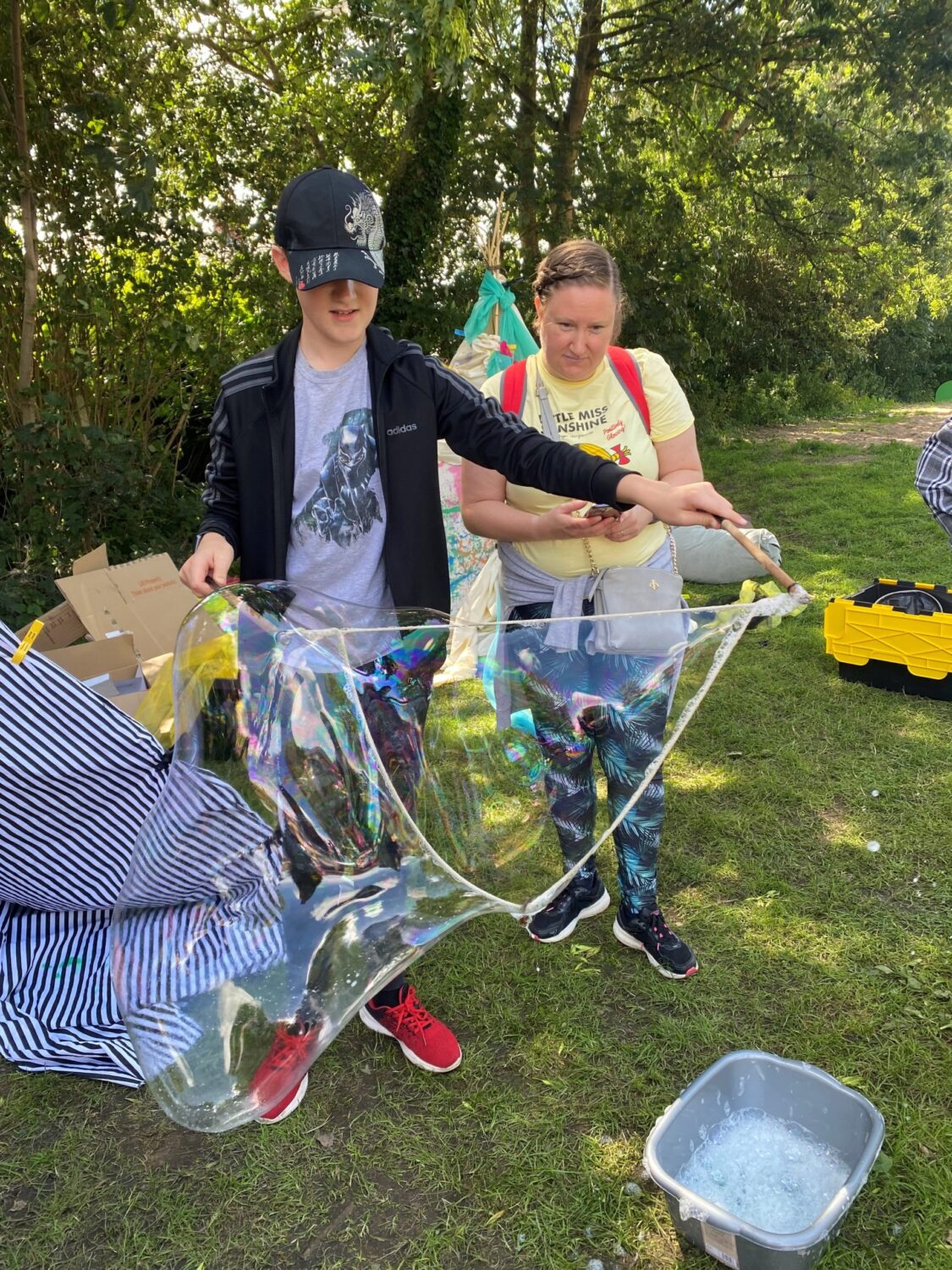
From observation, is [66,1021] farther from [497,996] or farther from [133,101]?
[133,101]

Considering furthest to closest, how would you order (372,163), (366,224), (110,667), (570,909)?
(372,163) → (110,667) → (570,909) → (366,224)

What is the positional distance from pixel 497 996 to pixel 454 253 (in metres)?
6.41

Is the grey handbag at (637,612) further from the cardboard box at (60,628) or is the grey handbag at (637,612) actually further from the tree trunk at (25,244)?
the tree trunk at (25,244)

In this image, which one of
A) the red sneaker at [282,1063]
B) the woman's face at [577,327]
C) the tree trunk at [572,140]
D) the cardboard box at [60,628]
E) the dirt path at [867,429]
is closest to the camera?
the red sneaker at [282,1063]

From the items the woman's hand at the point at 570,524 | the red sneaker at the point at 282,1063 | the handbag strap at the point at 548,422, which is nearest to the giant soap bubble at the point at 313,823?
the red sneaker at the point at 282,1063

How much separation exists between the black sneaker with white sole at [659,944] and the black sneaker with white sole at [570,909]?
147 millimetres

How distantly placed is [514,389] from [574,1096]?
1582 mm

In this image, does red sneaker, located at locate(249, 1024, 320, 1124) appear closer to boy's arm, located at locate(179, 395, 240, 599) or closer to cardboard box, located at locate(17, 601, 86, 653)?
boy's arm, located at locate(179, 395, 240, 599)

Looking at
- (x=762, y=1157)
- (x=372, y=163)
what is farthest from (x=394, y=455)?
(x=372, y=163)

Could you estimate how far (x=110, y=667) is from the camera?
3.45m

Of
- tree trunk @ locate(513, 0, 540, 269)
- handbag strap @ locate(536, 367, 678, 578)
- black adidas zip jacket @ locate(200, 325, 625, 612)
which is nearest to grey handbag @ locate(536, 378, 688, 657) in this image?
handbag strap @ locate(536, 367, 678, 578)

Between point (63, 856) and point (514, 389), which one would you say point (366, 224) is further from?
point (63, 856)

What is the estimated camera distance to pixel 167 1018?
1.45 metres

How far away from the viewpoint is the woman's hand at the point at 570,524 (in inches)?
70.4
